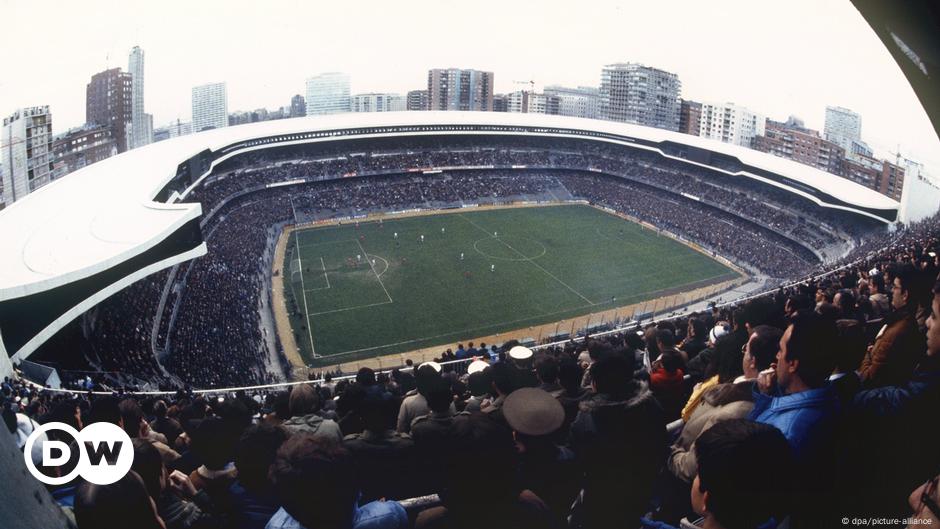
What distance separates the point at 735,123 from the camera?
68.1 m

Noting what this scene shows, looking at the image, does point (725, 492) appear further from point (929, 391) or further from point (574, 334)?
point (574, 334)

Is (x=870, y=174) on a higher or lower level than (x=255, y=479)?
higher

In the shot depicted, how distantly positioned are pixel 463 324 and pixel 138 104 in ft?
102

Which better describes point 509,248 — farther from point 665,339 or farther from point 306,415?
point 306,415

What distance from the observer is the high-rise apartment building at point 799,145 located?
48.7m

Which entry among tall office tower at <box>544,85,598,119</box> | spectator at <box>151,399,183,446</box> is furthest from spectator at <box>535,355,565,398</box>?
tall office tower at <box>544,85,598,119</box>

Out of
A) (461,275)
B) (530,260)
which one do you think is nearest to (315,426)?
(461,275)

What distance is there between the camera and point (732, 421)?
5.93ft

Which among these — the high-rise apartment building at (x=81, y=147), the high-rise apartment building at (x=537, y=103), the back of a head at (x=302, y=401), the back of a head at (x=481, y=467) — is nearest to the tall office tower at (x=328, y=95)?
the high-rise apartment building at (x=537, y=103)

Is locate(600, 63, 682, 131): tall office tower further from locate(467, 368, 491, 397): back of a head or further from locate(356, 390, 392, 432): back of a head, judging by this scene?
locate(356, 390, 392, 432): back of a head

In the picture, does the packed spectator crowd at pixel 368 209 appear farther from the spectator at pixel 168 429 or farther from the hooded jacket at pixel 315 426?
the hooded jacket at pixel 315 426

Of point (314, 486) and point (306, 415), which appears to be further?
point (306, 415)

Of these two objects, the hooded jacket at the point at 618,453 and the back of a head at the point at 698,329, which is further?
the back of a head at the point at 698,329

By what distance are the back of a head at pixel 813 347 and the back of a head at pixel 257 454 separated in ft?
7.37
